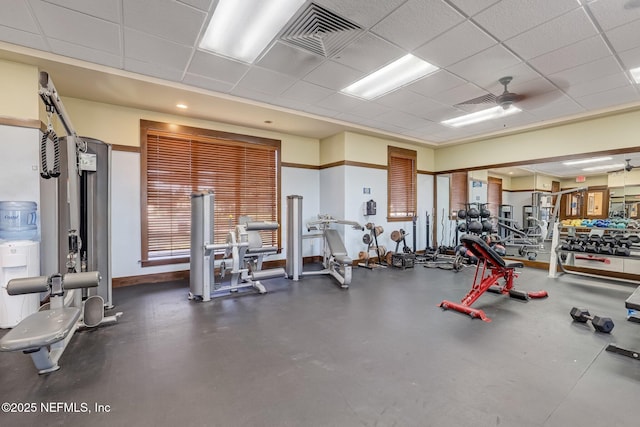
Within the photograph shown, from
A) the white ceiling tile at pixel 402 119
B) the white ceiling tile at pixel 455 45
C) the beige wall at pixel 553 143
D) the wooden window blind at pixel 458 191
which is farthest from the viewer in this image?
the wooden window blind at pixel 458 191

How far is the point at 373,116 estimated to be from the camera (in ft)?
17.9

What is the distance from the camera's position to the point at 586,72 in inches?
142

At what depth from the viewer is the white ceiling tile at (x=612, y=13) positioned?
2418 millimetres

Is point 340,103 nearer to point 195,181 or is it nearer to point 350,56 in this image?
point 350,56

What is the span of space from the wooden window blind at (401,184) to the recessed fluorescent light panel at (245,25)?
4.66 m

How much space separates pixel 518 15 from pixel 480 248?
2.50 meters

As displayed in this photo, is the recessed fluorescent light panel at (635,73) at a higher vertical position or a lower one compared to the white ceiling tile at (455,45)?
lower

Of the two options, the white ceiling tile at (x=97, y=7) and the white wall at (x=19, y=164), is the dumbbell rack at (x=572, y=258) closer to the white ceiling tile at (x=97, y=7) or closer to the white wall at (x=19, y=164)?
the white ceiling tile at (x=97, y=7)

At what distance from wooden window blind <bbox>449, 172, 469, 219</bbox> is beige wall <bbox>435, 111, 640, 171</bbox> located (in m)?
0.89

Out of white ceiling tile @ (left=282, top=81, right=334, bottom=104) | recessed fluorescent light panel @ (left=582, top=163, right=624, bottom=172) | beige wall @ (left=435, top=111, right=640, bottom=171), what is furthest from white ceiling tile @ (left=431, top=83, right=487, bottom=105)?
recessed fluorescent light panel @ (left=582, top=163, right=624, bottom=172)

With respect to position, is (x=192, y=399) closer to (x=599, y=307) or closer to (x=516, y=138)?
(x=599, y=307)

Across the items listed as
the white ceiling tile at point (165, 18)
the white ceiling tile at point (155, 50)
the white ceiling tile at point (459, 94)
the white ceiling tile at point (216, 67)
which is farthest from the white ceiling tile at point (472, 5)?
the white ceiling tile at point (155, 50)

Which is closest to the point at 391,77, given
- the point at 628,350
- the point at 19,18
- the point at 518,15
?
the point at 518,15

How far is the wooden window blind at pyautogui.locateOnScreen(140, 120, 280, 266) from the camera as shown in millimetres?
4961
